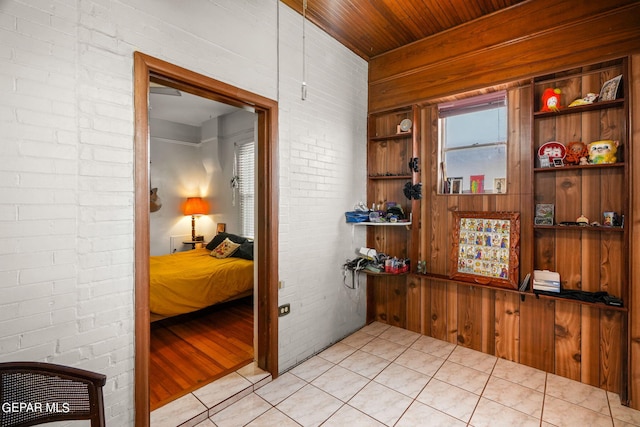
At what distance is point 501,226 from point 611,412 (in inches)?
58.3

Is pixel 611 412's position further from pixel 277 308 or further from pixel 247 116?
pixel 247 116

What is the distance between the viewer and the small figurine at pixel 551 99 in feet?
7.85

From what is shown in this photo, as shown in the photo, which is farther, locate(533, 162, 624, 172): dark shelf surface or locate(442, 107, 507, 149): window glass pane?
locate(442, 107, 507, 149): window glass pane

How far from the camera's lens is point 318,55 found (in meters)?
2.85

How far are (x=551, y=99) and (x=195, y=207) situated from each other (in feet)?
18.1

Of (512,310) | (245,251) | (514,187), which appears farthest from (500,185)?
(245,251)

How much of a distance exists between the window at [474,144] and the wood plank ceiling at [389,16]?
2.46ft

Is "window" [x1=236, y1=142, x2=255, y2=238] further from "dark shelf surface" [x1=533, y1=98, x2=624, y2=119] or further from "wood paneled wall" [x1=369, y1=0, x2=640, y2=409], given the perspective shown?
"dark shelf surface" [x1=533, y1=98, x2=624, y2=119]

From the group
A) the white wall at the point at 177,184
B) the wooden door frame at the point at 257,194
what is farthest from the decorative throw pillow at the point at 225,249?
the wooden door frame at the point at 257,194

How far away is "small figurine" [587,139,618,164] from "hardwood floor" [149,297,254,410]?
3327mm

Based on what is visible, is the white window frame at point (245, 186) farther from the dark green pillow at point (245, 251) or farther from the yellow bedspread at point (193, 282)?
the yellow bedspread at point (193, 282)

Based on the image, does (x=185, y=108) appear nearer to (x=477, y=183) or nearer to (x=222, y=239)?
(x=222, y=239)

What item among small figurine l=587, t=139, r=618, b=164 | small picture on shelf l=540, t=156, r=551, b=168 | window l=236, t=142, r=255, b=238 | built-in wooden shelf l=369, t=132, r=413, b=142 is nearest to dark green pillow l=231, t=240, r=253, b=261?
window l=236, t=142, r=255, b=238

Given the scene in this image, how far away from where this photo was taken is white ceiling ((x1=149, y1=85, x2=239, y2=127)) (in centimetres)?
454
